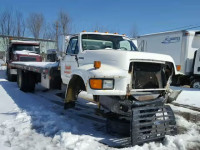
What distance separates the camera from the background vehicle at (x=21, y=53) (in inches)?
462

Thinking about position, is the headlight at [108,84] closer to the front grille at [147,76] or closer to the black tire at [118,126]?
the front grille at [147,76]

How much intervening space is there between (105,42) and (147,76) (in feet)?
5.41

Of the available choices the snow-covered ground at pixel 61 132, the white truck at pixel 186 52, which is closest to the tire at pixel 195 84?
the white truck at pixel 186 52

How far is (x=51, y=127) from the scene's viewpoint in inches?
169

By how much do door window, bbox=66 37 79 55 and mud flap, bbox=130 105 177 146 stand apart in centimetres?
222

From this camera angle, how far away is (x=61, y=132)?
3.88 m

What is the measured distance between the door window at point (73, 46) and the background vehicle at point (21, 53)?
7.27 metres

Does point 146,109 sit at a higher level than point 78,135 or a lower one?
higher

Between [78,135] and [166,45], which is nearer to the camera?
[78,135]

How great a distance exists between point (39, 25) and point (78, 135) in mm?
32072

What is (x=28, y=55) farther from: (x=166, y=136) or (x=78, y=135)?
(x=166, y=136)

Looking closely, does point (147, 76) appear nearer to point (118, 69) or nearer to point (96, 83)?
point (118, 69)

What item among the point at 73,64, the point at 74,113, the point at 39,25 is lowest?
the point at 74,113

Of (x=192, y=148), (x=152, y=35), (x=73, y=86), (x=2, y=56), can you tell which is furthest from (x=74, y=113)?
(x=2, y=56)
